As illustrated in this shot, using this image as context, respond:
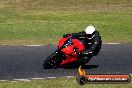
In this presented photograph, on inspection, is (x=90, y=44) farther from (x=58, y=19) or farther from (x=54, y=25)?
(x=58, y=19)

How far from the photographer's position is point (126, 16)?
104ft

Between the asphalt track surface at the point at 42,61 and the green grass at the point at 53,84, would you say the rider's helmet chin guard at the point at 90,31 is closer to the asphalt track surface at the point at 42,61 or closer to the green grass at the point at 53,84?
the asphalt track surface at the point at 42,61

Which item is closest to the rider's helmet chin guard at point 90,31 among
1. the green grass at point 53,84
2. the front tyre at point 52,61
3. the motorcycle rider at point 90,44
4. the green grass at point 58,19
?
the motorcycle rider at point 90,44

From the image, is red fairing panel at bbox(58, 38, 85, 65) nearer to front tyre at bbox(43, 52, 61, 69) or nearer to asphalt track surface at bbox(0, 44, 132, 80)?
front tyre at bbox(43, 52, 61, 69)

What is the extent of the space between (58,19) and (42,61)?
37.0ft

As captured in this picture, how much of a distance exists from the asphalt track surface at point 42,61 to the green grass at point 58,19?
67.3 inches

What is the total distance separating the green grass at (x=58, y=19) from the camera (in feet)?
82.3

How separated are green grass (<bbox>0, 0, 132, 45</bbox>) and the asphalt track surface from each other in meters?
1.71

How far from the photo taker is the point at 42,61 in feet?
63.5

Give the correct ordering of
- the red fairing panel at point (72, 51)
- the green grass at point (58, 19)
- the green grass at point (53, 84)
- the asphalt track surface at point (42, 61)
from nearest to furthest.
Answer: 1. the green grass at point (53, 84)
2. the asphalt track surface at point (42, 61)
3. the red fairing panel at point (72, 51)
4. the green grass at point (58, 19)

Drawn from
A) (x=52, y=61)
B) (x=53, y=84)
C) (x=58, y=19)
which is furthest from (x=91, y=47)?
(x=58, y=19)

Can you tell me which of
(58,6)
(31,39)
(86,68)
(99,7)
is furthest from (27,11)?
(86,68)

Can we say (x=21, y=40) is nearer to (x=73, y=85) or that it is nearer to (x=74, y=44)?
(x=74, y=44)

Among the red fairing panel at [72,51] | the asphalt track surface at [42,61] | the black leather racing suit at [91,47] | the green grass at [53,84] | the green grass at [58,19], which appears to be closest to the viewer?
the green grass at [53,84]
